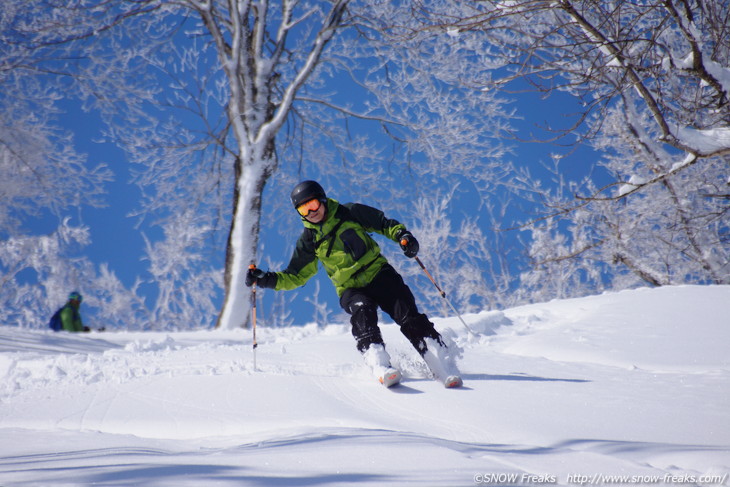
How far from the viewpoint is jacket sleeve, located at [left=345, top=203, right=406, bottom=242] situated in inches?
150

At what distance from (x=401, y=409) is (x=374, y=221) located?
1528 millimetres

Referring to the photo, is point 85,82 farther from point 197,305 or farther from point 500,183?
point 197,305

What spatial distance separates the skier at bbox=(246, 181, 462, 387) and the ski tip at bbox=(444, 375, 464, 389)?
0.17 meters

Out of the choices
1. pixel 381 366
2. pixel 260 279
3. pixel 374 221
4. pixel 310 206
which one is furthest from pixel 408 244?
pixel 260 279

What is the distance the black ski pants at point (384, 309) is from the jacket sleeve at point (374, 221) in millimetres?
285

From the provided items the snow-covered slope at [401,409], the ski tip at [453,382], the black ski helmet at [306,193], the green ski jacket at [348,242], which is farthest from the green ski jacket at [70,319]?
the ski tip at [453,382]

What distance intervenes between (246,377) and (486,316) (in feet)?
10.7

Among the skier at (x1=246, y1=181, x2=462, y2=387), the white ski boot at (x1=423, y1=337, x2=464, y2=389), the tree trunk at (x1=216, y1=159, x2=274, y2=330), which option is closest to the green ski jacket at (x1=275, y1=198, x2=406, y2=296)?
the skier at (x1=246, y1=181, x2=462, y2=387)

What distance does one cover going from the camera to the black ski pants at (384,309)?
11.4 feet

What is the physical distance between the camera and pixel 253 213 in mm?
8266

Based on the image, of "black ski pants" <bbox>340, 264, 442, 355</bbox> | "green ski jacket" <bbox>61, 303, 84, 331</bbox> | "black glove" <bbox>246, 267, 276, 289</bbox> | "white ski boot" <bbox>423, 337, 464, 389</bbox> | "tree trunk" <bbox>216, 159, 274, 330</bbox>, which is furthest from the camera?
"green ski jacket" <bbox>61, 303, 84, 331</bbox>

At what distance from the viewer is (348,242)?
3674mm

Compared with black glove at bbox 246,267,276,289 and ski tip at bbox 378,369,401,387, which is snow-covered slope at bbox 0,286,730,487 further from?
black glove at bbox 246,267,276,289

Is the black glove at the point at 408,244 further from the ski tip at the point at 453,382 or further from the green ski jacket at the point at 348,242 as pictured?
the ski tip at the point at 453,382
